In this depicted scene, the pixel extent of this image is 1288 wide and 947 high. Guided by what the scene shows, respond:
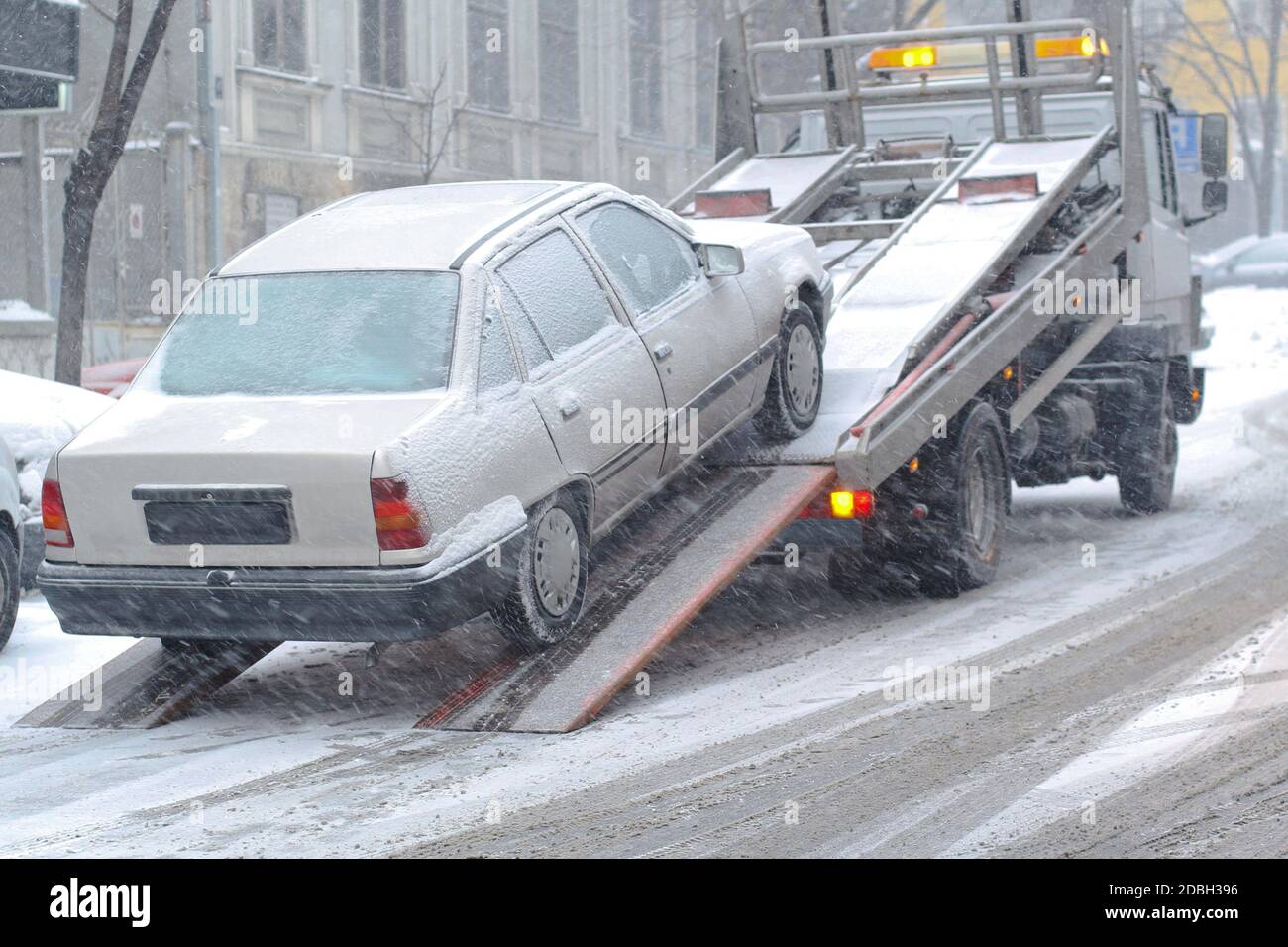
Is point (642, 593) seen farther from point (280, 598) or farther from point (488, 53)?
point (488, 53)

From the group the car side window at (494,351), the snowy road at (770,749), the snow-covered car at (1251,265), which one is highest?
the snow-covered car at (1251,265)

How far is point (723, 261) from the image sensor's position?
8.28m

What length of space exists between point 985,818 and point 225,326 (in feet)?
12.2

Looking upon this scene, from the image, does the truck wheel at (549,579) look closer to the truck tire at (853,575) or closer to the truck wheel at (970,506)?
the truck tire at (853,575)

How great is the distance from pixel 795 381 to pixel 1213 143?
5.34m

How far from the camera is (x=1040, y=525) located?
1238 centimetres

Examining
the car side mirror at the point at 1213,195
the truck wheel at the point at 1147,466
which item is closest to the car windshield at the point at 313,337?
the truck wheel at the point at 1147,466

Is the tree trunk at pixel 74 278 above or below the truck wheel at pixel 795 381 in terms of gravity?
above

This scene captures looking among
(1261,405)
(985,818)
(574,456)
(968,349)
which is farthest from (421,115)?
(985,818)

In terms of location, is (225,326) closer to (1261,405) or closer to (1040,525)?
(1040,525)

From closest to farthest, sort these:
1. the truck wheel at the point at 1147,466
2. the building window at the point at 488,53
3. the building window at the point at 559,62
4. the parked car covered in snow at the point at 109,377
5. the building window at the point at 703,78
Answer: the truck wheel at the point at 1147,466
the parked car covered in snow at the point at 109,377
the building window at the point at 488,53
the building window at the point at 559,62
the building window at the point at 703,78

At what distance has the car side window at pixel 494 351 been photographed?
6832mm

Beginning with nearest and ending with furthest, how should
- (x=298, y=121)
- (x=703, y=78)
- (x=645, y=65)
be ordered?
(x=298, y=121) < (x=645, y=65) < (x=703, y=78)

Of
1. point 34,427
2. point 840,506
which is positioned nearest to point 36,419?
point 34,427
